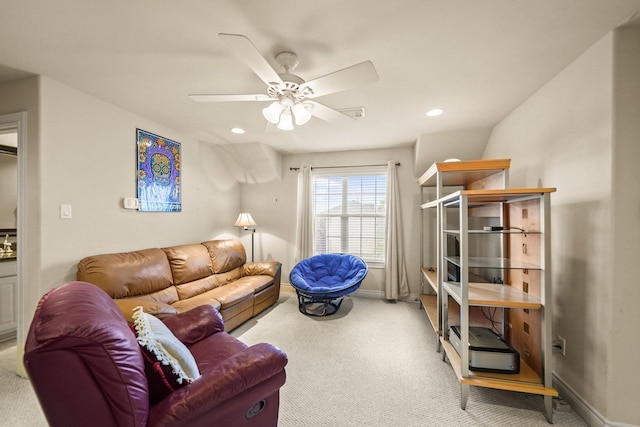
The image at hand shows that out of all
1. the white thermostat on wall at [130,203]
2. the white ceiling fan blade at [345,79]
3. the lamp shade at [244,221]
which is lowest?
the lamp shade at [244,221]

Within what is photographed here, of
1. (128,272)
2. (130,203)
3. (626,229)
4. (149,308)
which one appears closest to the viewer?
(626,229)

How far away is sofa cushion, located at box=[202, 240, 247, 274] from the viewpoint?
3604 mm

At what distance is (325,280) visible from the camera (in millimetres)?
3992

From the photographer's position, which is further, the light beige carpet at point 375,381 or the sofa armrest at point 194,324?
the sofa armrest at point 194,324

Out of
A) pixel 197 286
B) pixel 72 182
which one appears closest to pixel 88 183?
pixel 72 182

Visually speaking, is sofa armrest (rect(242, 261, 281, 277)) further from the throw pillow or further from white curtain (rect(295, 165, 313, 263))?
the throw pillow

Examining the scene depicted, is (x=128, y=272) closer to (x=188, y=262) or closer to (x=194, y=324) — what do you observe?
(x=188, y=262)

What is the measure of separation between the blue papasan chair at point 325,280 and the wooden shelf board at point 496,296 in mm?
1463

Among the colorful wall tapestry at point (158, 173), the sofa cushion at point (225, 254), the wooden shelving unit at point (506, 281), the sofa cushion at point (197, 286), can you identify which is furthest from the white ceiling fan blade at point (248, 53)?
the sofa cushion at point (225, 254)

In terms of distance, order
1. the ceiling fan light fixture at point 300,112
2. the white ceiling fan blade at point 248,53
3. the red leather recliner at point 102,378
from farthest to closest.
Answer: the ceiling fan light fixture at point 300,112 < the white ceiling fan blade at point 248,53 < the red leather recliner at point 102,378

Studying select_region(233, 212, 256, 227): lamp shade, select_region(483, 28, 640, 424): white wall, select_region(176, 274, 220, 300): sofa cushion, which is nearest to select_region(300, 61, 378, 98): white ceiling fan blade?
select_region(483, 28, 640, 424): white wall

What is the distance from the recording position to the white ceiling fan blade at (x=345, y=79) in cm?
142

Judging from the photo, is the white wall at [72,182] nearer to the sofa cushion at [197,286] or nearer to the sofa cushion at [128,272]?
the sofa cushion at [128,272]

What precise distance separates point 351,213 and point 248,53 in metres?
3.36
